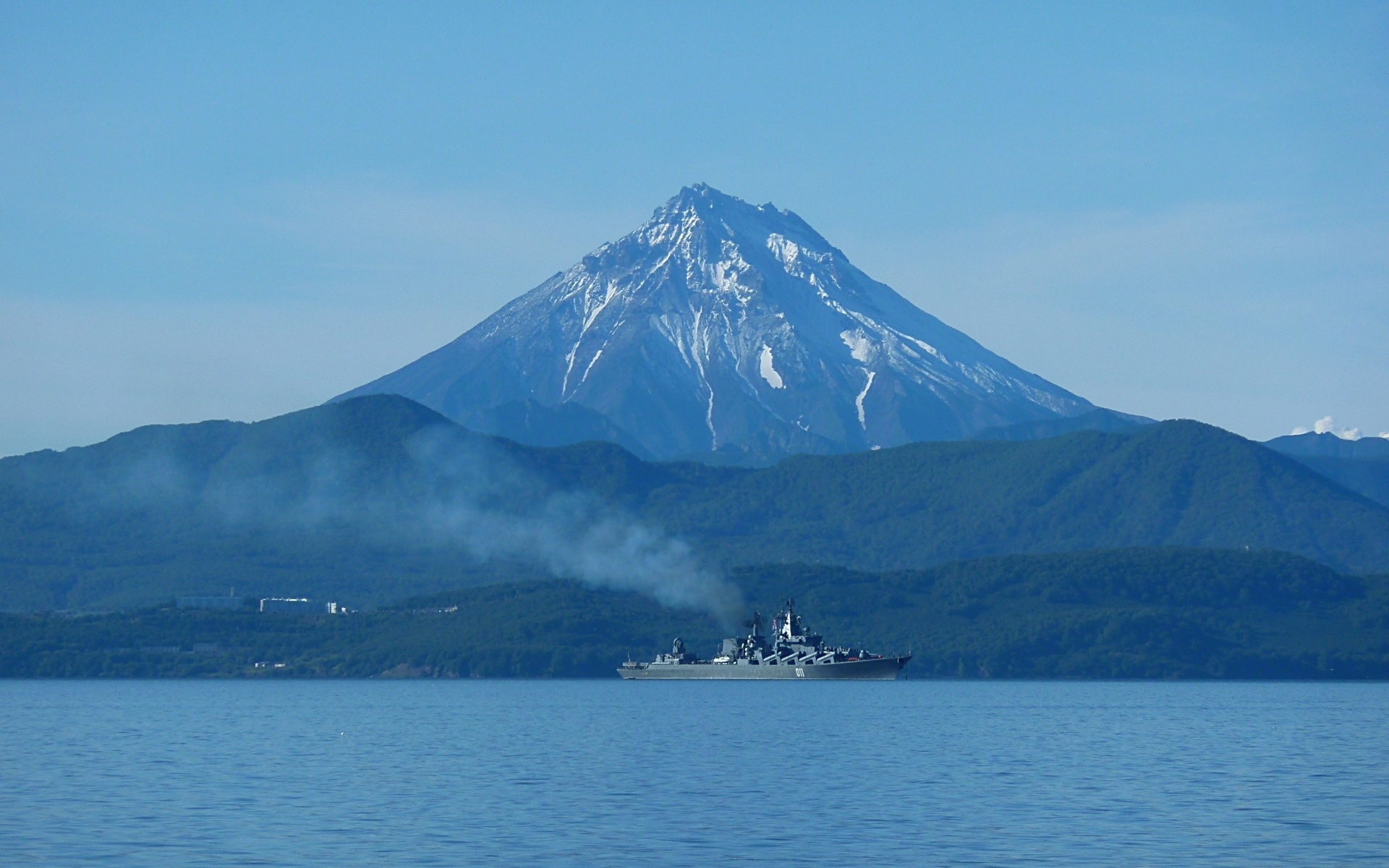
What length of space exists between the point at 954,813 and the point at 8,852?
27012mm

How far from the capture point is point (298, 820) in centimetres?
5709

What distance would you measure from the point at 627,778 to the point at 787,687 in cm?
10607

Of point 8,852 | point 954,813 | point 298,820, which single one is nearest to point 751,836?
point 954,813

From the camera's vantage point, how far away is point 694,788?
219ft

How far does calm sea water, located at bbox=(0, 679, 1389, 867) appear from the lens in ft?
168

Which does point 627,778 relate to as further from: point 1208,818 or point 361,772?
point 1208,818

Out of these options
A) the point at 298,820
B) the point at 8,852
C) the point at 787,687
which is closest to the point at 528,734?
the point at 298,820

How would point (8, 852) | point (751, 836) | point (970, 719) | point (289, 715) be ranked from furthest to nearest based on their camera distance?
point (289, 715), point (970, 719), point (751, 836), point (8, 852)

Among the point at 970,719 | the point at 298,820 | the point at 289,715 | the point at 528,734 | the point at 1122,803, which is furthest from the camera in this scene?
the point at 289,715

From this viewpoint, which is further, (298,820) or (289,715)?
(289,715)

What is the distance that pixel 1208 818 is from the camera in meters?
57.9

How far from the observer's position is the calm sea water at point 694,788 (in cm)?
5119

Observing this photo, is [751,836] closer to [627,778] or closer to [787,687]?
[627,778]

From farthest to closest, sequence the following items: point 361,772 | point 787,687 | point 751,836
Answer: point 787,687 < point 361,772 < point 751,836
